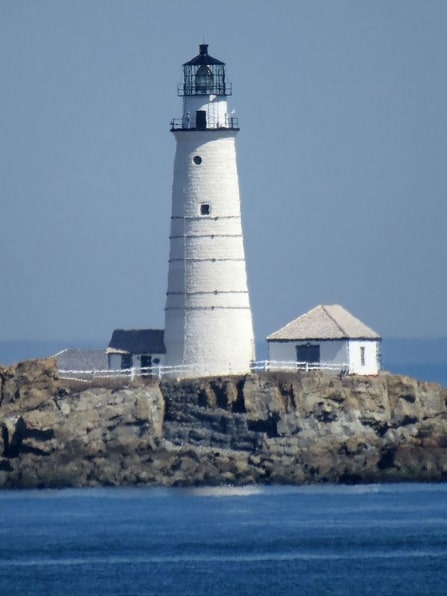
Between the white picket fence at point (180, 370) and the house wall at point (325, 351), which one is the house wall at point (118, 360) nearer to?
the white picket fence at point (180, 370)

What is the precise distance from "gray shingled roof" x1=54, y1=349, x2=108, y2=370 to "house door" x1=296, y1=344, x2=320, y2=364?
5.72 metres

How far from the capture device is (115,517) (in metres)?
67.8

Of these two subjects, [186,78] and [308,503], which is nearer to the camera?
[308,503]

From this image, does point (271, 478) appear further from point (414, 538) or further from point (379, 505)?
point (414, 538)

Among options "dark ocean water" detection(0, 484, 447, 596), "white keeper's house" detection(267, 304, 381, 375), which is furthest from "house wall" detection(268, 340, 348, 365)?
"dark ocean water" detection(0, 484, 447, 596)

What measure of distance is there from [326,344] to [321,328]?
55 centimetres

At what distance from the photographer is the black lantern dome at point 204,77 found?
75.8m

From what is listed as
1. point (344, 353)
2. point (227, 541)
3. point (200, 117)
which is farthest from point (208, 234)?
point (227, 541)

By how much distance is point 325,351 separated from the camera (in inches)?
3076

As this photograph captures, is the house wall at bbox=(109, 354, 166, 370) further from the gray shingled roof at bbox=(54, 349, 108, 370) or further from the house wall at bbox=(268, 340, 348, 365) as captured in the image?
the house wall at bbox=(268, 340, 348, 365)

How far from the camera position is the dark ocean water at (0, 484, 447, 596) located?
59375 mm

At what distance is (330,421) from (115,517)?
369 inches

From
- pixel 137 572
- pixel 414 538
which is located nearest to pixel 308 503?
pixel 414 538

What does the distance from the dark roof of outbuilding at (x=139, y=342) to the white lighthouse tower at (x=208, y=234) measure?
1.43 metres
